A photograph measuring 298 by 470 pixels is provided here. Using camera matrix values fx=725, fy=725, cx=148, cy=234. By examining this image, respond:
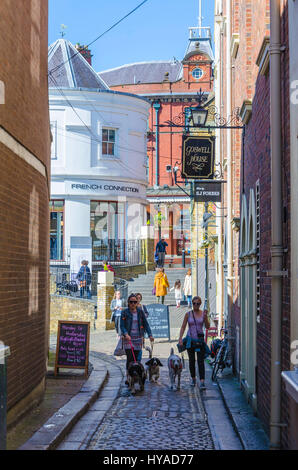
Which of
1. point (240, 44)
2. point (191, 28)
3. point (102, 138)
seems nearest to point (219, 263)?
point (240, 44)

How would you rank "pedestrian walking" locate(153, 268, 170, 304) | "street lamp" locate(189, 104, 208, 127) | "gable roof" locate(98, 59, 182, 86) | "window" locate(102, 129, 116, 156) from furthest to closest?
1. "gable roof" locate(98, 59, 182, 86)
2. "window" locate(102, 129, 116, 156)
3. "pedestrian walking" locate(153, 268, 170, 304)
4. "street lamp" locate(189, 104, 208, 127)

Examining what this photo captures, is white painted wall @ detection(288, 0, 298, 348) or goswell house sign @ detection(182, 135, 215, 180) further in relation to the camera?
goswell house sign @ detection(182, 135, 215, 180)

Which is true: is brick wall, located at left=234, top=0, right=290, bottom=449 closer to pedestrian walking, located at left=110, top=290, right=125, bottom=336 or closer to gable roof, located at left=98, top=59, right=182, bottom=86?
pedestrian walking, located at left=110, top=290, right=125, bottom=336

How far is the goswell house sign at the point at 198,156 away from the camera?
15148 millimetres

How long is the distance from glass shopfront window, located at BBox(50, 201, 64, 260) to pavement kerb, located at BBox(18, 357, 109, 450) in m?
17.6

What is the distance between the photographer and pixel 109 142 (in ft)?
109

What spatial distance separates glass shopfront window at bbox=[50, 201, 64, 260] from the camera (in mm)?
31750

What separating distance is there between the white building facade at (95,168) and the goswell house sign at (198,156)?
16.3 metres

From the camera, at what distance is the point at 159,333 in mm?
20703

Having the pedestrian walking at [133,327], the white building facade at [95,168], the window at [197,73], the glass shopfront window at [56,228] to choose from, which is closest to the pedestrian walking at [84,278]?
the white building facade at [95,168]

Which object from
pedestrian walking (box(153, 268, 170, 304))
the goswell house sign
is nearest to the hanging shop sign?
the goswell house sign

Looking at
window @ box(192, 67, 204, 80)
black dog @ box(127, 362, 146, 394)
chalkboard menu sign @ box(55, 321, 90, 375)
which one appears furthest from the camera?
window @ box(192, 67, 204, 80)
